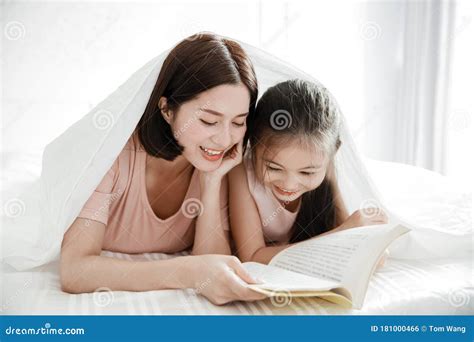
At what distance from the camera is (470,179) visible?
185cm

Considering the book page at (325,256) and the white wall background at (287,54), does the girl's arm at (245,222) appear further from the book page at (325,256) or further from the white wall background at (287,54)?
the white wall background at (287,54)

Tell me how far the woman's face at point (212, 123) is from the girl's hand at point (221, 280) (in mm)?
214

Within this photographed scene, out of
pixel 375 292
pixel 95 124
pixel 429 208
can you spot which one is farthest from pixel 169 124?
pixel 429 208

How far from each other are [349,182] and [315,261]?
0.28 meters

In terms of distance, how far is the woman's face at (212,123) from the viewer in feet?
2.65

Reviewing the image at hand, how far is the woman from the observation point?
0.72 m

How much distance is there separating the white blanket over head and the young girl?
0.03m

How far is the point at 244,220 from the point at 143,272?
25cm
